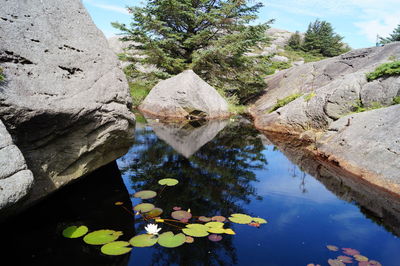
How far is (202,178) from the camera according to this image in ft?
16.3

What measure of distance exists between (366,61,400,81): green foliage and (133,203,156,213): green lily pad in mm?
7860

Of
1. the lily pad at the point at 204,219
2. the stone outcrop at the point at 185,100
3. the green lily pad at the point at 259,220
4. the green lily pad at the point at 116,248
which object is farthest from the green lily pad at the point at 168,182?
the stone outcrop at the point at 185,100

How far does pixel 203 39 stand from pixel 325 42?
81.6 feet

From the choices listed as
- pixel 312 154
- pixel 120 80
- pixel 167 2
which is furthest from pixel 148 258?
pixel 167 2

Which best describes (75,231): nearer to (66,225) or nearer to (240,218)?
(66,225)

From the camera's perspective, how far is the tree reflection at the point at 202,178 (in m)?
2.76

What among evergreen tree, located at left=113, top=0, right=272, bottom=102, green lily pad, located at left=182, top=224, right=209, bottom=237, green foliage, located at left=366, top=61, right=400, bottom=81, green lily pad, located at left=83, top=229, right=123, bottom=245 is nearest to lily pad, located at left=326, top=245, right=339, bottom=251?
green lily pad, located at left=182, top=224, right=209, bottom=237

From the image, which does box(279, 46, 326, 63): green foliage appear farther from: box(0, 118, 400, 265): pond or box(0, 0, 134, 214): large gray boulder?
box(0, 0, 134, 214): large gray boulder

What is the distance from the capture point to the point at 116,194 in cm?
405

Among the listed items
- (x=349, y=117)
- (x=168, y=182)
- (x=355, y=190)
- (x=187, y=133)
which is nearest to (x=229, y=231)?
(x=168, y=182)

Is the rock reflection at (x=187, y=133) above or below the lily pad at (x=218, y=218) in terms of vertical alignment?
above

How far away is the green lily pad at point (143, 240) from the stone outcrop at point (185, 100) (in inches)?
345

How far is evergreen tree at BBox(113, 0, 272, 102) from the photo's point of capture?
13.1 m

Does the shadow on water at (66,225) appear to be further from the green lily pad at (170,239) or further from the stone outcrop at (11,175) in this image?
the stone outcrop at (11,175)
